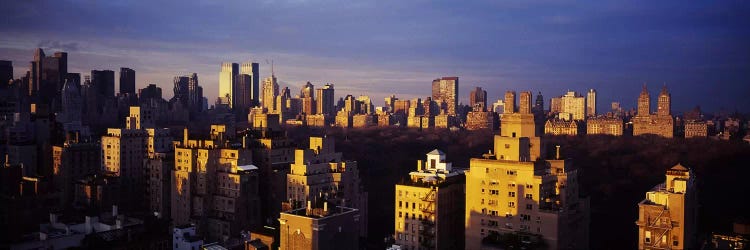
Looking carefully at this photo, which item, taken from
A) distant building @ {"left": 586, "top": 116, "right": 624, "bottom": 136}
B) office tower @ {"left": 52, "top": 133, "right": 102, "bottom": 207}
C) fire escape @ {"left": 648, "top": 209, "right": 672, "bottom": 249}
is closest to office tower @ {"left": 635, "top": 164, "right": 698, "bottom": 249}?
fire escape @ {"left": 648, "top": 209, "right": 672, "bottom": 249}

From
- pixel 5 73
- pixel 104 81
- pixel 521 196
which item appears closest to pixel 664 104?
pixel 521 196

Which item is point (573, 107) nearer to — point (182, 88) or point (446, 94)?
point (446, 94)

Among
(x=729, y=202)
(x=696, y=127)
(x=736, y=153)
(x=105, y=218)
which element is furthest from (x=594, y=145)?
(x=105, y=218)

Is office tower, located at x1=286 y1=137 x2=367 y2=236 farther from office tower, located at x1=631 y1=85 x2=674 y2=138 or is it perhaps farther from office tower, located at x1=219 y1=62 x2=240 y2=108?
office tower, located at x1=219 y1=62 x2=240 y2=108

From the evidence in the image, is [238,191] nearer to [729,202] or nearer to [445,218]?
[445,218]

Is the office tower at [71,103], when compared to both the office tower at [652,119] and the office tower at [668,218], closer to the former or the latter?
the office tower at [652,119]
